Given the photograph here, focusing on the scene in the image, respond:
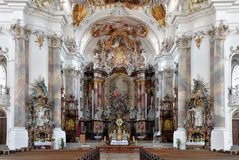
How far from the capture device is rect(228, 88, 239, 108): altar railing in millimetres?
25531

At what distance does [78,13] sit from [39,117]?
40.6ft

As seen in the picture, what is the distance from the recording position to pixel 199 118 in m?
27.0

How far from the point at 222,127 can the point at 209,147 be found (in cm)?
126

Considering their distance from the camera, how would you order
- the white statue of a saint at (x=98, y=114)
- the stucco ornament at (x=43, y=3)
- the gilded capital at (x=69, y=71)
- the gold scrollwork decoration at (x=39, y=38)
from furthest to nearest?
the white statue of a saint at (x=98, y=114), the gilded capital at (x=69, y=71), the stucco ornament at (x=43, y=3), the gold scrollwork decoration at (x=39, y=38)

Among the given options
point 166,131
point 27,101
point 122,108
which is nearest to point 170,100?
point 166,131

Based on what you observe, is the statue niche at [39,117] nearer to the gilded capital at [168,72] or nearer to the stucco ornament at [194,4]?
the stucco ornament at [194,4]

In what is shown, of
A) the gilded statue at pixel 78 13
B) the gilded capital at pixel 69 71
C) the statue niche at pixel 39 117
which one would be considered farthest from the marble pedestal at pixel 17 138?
the gilded statue at pixel 78 13

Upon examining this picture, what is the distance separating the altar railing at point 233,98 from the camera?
2553cm

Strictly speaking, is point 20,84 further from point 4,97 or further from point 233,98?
point 233,98

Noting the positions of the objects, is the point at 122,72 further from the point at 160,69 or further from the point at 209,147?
the point at 209,147

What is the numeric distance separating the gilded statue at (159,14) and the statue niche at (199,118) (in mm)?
10716

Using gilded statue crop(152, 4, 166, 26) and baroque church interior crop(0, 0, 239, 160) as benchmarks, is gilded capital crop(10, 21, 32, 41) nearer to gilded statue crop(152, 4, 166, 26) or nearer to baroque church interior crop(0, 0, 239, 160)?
baroque church interior crop(0, 0, 239, 160)

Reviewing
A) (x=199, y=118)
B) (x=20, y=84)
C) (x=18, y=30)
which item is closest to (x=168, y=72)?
(x=199, y=118)

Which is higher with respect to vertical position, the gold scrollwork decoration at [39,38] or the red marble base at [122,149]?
the gold scrollwork decoration at [39,38]
